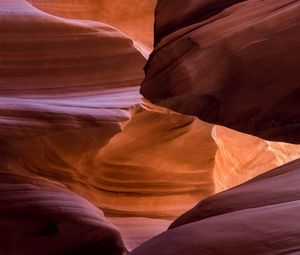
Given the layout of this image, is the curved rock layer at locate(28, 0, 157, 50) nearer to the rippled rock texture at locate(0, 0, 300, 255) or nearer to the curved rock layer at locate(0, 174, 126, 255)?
the rippled rock texture at locate(0, 0, 300, 255)

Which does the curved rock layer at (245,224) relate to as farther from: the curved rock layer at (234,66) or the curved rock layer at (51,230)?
the curved rock layer at (51,230)

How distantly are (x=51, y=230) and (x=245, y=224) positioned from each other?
171 cm

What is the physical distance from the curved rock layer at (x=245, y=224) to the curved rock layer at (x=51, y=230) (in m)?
1.17

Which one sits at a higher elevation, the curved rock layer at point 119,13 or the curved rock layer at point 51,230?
the curved rock layer at point 119,13

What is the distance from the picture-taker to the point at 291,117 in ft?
6.17

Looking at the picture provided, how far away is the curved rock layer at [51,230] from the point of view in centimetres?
315

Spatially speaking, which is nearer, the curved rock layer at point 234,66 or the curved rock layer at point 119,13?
the curved rock layer at point 234,66

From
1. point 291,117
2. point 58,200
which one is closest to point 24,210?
point 58,200

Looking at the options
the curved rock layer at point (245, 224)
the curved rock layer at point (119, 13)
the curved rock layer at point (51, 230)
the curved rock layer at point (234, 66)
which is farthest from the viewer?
the curved rock layer at point (119, 13)

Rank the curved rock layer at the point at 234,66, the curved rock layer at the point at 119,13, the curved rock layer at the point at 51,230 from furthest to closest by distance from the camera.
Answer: the curved rock layer at the point at 119,13
the curved rock layer at the point at 51,230
the curved rock layer at the point at 234,66

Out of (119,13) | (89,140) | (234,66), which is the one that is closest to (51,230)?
(89,140)

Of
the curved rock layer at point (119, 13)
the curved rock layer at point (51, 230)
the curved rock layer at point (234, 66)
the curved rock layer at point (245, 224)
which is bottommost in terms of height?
the curved rock layer at point (51, 230)

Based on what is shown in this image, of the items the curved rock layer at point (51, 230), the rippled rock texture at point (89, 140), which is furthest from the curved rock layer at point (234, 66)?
the curved rock layer at point (51, 230)

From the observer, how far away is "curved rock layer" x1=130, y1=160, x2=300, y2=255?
61.7 inches
